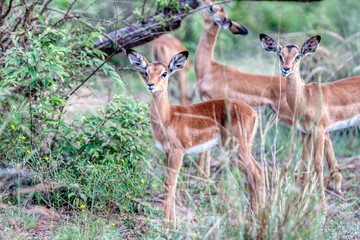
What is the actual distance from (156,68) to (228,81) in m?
2.42

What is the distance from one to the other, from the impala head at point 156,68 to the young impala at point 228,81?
163 centimetres

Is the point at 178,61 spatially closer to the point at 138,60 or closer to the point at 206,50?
the point at 138,60

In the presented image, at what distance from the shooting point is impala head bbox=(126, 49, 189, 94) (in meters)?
4.56

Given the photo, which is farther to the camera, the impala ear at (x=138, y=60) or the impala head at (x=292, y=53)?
the impala head at (x=292, y=53)

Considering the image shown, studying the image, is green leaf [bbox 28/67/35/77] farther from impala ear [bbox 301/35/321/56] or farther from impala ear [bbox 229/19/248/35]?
impala ear [bbox 229/19/248/35]

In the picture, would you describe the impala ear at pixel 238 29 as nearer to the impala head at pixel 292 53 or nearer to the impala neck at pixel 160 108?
the impala head at pixel 292 53

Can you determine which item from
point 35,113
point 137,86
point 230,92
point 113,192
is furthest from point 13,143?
point 137,86

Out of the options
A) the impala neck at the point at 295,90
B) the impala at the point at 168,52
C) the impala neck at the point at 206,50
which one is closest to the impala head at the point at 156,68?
the impala neck at the point at 295,90

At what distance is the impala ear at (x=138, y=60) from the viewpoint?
4.81 m

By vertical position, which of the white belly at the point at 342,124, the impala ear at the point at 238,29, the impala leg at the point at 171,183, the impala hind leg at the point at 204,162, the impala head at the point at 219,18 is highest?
the impala head at the point at 219,18

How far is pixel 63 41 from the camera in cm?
511

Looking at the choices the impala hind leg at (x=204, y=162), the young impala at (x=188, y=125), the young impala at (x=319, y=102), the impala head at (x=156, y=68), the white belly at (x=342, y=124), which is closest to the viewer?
the impala head at (x=156, y=68)

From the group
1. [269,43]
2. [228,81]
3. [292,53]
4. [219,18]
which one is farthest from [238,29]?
[292,53]

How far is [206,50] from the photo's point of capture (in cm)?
722
